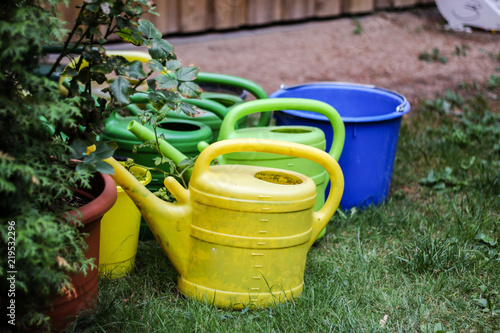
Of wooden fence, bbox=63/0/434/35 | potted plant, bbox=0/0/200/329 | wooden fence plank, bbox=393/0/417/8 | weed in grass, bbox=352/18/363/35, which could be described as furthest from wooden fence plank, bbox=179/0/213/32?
potted plant, bbox=0/0/200/329

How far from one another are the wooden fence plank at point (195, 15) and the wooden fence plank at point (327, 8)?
1318mm

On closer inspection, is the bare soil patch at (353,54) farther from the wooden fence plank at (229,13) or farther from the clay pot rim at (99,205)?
the clay pot rim at (99,205)

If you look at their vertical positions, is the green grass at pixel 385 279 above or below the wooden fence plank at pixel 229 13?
below

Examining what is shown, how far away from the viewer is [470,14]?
5527 millimetres

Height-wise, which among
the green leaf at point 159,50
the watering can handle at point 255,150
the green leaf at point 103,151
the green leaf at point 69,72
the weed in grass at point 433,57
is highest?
the green leaf at point 159,50

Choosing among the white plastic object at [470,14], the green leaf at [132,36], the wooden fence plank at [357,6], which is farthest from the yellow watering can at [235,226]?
the wooden fence plank at [357,6]

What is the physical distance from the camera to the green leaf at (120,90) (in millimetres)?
1261

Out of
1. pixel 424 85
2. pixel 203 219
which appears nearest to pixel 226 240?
pixel 203 219

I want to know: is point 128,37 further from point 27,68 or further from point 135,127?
point 135,127

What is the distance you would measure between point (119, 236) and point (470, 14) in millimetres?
5086

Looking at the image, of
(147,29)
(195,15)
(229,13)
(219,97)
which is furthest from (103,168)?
(229,13)

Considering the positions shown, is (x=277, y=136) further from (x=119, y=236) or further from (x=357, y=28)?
(x=357, y=28)

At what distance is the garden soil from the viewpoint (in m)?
4.27

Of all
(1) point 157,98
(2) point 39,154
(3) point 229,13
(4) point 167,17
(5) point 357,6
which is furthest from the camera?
(5) point 357,6
